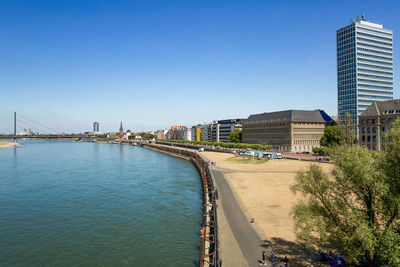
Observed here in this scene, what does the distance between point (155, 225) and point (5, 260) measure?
16770mm

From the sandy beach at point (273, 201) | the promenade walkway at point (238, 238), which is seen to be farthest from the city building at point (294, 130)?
the promenade walkway at point (238, 238)

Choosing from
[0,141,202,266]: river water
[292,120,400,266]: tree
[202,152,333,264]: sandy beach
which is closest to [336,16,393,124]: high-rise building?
[202,152,333,264]: sandy beach

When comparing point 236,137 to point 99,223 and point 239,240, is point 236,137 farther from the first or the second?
point 239,240

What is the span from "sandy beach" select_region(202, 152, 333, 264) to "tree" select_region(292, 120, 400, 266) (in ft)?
15.6

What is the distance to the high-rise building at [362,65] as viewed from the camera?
123375 mm

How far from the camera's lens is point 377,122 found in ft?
291

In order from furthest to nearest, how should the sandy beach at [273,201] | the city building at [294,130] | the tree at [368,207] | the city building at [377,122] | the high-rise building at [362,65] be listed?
the high-rise building at [362,65] → the city building at [294,130] → the city building at [377,122] → the sandy beach at [273,201] → the tree at [368,207]

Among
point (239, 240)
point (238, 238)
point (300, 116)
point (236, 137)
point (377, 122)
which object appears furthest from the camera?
point (236, 137)

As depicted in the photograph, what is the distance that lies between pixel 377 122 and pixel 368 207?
284 ft

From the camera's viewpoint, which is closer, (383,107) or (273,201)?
(273,201)

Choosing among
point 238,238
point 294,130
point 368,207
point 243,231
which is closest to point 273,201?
point 243,231

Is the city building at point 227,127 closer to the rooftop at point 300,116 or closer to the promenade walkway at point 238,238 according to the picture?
the rooftop at point 300,116

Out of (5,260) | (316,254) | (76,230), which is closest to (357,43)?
(316,254)

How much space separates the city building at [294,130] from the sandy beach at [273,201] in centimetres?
4716
